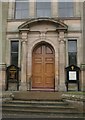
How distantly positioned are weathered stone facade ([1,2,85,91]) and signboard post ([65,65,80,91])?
0.26 metres

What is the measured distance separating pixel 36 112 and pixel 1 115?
4.10ft

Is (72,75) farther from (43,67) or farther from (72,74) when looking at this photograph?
(43,67)

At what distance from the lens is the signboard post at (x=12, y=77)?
1502 centimetres

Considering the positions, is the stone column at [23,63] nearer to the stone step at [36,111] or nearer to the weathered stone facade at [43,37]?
the weathered stone facade at [43,37]

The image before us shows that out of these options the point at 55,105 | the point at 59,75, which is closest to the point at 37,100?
the point at 55,105

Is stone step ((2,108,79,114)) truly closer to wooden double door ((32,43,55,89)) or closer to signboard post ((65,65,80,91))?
signboard post ((65,65,80,91))

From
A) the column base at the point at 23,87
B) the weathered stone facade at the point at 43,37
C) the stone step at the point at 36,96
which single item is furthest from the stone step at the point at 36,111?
the weathered stone facade at the point at 43,37

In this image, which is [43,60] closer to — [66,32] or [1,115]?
[66,32]

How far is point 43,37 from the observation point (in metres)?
15.4

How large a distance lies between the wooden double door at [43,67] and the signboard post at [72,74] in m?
1.14

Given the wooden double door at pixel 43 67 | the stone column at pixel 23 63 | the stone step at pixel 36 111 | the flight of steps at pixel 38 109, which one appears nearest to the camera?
the flight of steps at pixel 38 109

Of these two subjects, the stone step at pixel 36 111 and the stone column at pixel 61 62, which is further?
the stone column at pixel 61 62

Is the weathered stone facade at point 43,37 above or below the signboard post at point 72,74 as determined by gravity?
above

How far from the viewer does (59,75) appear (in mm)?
14945
